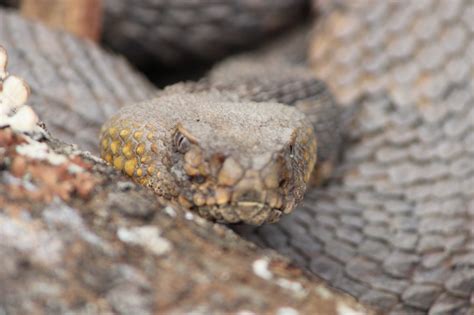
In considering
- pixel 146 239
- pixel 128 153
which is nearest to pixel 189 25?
pixel 128 153

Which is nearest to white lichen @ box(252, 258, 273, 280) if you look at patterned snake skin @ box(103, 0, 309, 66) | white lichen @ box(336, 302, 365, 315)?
white lichen @ box(336, 302, 365, 315)

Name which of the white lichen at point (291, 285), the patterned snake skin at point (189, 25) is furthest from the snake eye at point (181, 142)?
the patterned snake skin at point (189, 25)

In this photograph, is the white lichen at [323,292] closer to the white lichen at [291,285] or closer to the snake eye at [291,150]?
the white lichen at [291,285]

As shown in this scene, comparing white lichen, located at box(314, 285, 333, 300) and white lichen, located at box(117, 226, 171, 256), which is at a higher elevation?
white lichen, located at box(117, 226, 171, 256)

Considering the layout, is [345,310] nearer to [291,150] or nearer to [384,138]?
[291,150]

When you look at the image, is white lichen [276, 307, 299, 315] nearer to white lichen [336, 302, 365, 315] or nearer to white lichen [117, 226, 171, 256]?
white lichen [336, 302, 365, 315]

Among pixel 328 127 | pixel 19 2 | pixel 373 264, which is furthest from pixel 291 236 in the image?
pixel 19 2

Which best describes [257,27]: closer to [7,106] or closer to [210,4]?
[210,4]
